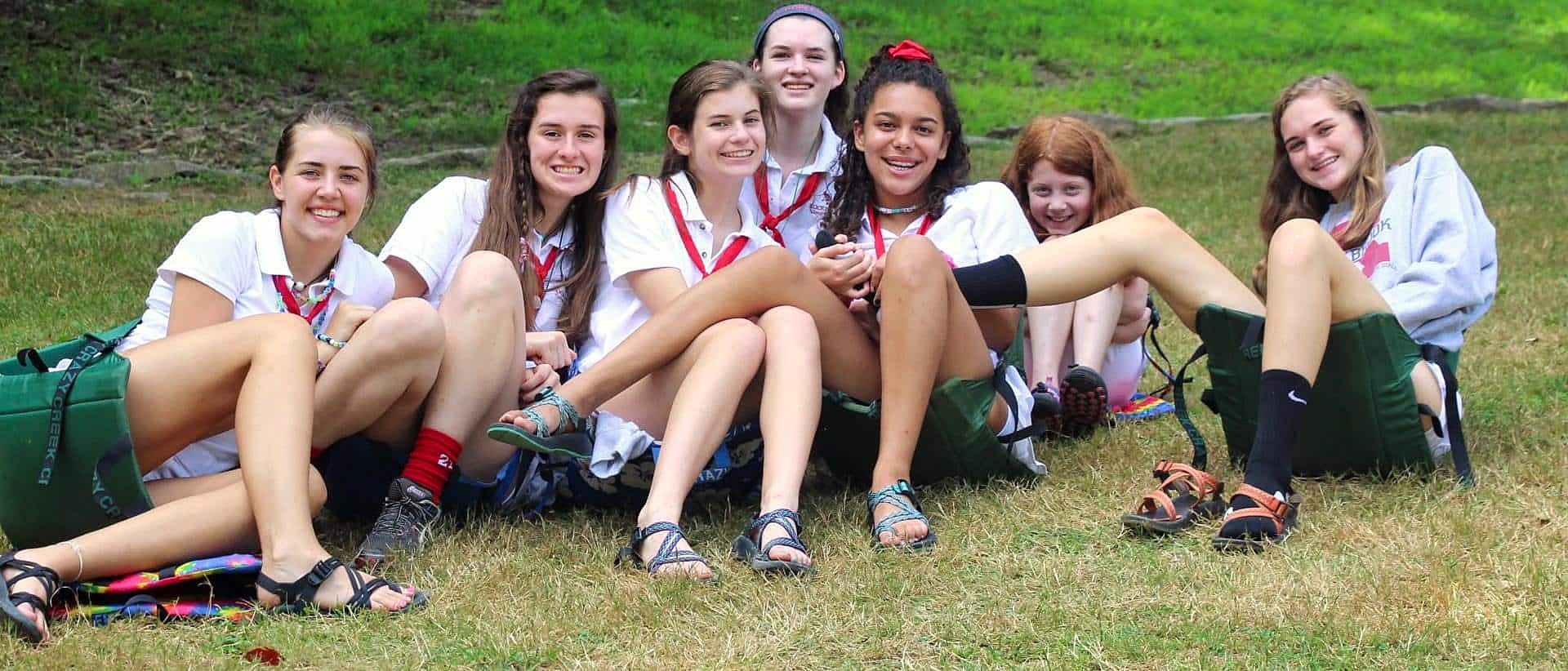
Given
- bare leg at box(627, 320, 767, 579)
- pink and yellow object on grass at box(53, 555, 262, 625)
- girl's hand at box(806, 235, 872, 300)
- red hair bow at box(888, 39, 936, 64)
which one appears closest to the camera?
pink and yellow object on grass at box(53, 555, 262, 625)

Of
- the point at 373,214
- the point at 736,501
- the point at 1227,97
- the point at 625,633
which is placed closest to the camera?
the point at 625,633

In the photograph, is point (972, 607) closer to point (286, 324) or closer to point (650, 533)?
point (650, 533)

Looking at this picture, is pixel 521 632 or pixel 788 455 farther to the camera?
pixel 788 455

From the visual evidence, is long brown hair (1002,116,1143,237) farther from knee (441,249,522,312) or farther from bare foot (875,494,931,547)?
knee (441,249,522,312)

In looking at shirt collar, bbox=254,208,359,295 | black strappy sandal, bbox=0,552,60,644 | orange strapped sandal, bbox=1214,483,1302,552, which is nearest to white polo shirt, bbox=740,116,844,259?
shirt collar, bbox=254,208,359,295

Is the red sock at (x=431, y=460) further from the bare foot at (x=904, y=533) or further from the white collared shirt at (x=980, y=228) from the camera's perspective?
the white collared shirt at (x=980, y=228)

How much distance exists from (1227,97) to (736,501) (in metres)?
13.0

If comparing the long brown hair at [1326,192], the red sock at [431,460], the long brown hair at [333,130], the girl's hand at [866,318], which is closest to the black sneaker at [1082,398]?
the long brown hair at [1326,192]

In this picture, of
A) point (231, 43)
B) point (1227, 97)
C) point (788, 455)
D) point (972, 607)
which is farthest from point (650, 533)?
point (1227, 97)

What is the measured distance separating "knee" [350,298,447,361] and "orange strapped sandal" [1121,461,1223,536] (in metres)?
1.63

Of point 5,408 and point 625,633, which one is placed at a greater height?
point 5,408

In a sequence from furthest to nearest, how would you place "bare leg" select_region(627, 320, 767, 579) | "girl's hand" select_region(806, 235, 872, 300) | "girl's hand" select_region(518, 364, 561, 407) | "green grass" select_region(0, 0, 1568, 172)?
"green grass" select_region(0, 0, 1568, 172) → "girl's hand" select_region(806, 235, 872, 300) → "girl's hand" select_region(518, 364, 561, 407) → "bare leg" select_region(627, 320, 767, 579)

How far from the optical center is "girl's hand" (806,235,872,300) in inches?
140

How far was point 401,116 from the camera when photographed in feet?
38.3
